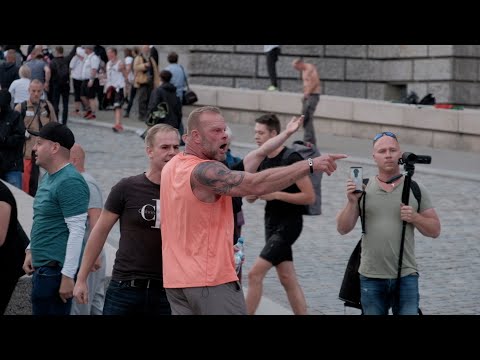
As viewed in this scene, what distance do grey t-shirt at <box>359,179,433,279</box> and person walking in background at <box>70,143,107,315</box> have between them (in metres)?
1.71

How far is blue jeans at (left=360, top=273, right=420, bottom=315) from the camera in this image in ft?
23.6

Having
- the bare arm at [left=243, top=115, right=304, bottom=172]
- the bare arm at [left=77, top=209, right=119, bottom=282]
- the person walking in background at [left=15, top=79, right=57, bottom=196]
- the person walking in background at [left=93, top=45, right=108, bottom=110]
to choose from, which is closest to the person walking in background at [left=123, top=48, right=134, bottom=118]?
the person walking in background at [left=93, top=45, right=108, bottom=110]

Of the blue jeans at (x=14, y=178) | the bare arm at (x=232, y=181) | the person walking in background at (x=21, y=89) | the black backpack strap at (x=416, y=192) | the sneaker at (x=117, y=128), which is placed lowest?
the blue jeans at (x=14, y=178)

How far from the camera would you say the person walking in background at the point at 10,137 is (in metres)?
11.8

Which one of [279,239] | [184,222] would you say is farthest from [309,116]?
[184,222]

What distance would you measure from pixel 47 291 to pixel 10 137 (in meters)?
4.96

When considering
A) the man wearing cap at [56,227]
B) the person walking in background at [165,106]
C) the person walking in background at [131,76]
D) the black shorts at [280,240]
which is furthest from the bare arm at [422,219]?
the person walking in background at [131,76]

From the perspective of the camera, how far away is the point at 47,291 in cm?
716

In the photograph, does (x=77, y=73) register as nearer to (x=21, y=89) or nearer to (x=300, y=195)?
(x=21, y=89)

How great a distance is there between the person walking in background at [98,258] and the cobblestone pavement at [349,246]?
6.53ft

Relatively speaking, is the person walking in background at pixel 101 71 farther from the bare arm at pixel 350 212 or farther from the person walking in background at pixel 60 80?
the bare arm at pixel 350 212

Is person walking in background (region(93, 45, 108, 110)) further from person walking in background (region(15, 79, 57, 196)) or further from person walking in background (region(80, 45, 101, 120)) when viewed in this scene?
person walking in background (region(15, 79, 57, 196))
